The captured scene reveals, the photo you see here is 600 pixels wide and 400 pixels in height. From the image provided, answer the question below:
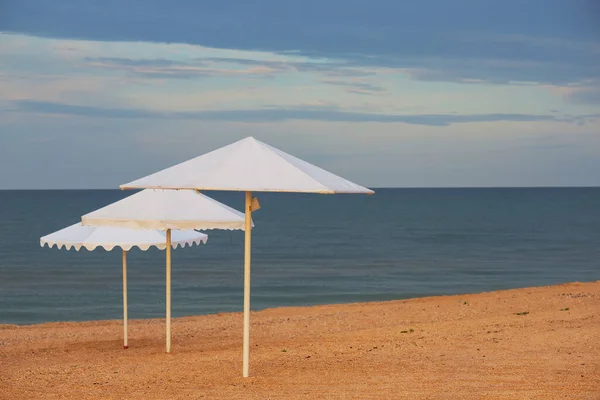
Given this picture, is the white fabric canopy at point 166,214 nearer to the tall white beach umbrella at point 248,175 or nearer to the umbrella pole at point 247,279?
the umbrella pole at point 247,279

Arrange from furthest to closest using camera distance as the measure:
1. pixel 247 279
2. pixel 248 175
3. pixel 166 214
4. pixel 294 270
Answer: pixel 294 270 < pixel 166 214 < pixel 247 279 < pixel 248 175

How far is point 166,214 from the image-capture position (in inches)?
407

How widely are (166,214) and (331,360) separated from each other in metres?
2.65

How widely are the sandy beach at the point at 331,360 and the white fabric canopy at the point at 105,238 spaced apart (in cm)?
150

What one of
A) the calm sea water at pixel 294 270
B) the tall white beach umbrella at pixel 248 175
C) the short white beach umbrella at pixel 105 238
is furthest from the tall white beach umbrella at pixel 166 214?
the calm sea water at pixel 294 270

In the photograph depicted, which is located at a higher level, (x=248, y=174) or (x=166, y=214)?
(x=248, y=174)

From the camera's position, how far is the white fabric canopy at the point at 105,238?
11102mm

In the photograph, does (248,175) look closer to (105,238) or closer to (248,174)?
(248,174)

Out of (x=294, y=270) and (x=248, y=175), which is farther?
(x=294, y=270)

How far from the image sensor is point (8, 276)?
118ft

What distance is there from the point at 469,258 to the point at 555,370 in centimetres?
3550

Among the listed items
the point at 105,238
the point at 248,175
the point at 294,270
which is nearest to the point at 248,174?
the point at 248,175

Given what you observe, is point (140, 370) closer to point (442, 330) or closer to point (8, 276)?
point (442, 330)

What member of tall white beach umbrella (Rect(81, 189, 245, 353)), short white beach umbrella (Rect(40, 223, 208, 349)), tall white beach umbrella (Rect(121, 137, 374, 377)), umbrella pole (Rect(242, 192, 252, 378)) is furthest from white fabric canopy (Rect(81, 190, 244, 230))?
tall white beach umbrella (Rect(121, 137, 374, 377))
